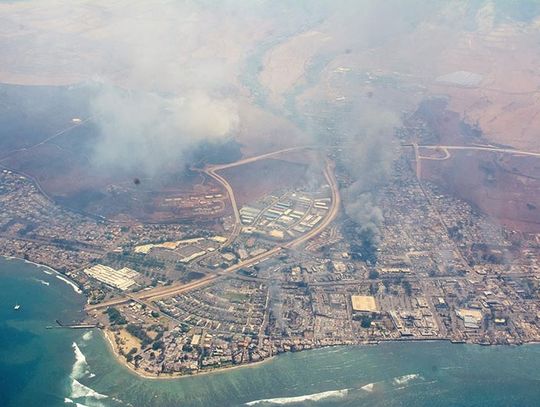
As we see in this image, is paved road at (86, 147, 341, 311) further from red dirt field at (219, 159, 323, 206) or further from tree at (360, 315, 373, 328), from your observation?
tree at (360, 315, 373, 328)

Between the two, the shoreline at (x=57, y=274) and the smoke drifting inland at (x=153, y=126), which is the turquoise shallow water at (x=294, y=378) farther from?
the smoke drifting inland at (x=153, y=126)

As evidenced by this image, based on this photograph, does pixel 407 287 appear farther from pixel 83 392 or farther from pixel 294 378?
pixel 83 392

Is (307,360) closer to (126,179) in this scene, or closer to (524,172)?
(126,179)

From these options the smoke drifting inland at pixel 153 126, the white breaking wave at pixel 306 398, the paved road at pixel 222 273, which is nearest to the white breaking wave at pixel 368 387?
the white breaking wave at pixel 306 398

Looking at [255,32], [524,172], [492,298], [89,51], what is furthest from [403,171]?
[89,51]

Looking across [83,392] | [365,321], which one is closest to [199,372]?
[83,392]
